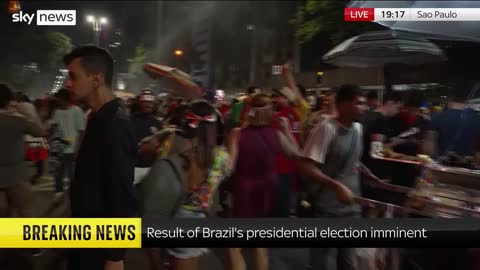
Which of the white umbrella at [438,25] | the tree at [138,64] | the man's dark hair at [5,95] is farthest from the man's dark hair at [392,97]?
the man's dark hair at [5,95]

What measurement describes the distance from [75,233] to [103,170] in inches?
11.1

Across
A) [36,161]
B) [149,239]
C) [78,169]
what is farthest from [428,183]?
[36,161]

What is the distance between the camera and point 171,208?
2838 mm

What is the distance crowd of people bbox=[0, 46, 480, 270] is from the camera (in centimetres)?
229

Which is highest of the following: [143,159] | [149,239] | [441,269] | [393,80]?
[393,80]

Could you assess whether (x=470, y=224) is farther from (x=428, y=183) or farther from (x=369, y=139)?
(x=369, y=139)

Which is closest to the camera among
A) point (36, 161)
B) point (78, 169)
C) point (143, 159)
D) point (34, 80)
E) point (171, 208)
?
point (78, 169)

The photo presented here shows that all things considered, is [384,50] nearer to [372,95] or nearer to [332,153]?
[372,95]

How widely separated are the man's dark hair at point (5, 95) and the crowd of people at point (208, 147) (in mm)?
16

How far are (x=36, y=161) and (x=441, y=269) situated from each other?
2.89 meters

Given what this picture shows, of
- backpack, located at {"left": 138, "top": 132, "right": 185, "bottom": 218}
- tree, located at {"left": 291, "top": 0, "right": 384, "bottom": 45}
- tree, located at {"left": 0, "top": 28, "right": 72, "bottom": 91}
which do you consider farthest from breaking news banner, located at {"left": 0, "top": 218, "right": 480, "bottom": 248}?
tree, located at {"left": 291, "top": 0, "right": 384, "bottom": 45}

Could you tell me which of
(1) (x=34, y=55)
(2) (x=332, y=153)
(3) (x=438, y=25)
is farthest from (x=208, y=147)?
(3) (x=438, y=25)

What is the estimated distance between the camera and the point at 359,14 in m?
2.72

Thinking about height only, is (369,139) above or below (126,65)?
below
